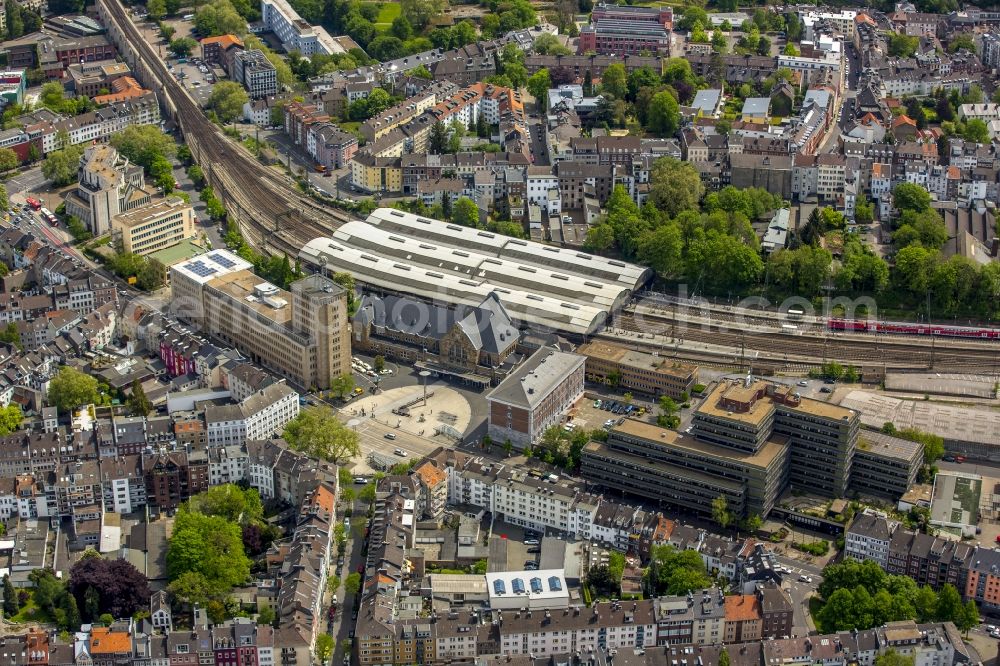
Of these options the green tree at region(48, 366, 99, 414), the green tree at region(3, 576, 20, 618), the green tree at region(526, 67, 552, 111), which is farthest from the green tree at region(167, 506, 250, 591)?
the green tree at region(526, 67, 552, 111)

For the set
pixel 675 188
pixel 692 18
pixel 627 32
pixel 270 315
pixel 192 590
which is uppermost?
pixel 692 18

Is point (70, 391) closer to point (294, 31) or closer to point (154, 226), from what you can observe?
point (154, 226)

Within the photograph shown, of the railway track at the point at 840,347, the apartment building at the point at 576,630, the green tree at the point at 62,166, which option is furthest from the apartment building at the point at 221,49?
the apartment building at the point at 576,630

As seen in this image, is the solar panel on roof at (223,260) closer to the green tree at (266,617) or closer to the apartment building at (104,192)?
the apartment building at (104,192)

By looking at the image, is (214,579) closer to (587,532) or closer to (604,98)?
(587,532)

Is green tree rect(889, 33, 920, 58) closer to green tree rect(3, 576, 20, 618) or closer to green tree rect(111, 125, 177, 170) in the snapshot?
green tree rect(111, 125, 177, 170)

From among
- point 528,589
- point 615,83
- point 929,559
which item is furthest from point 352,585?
point 615,83
